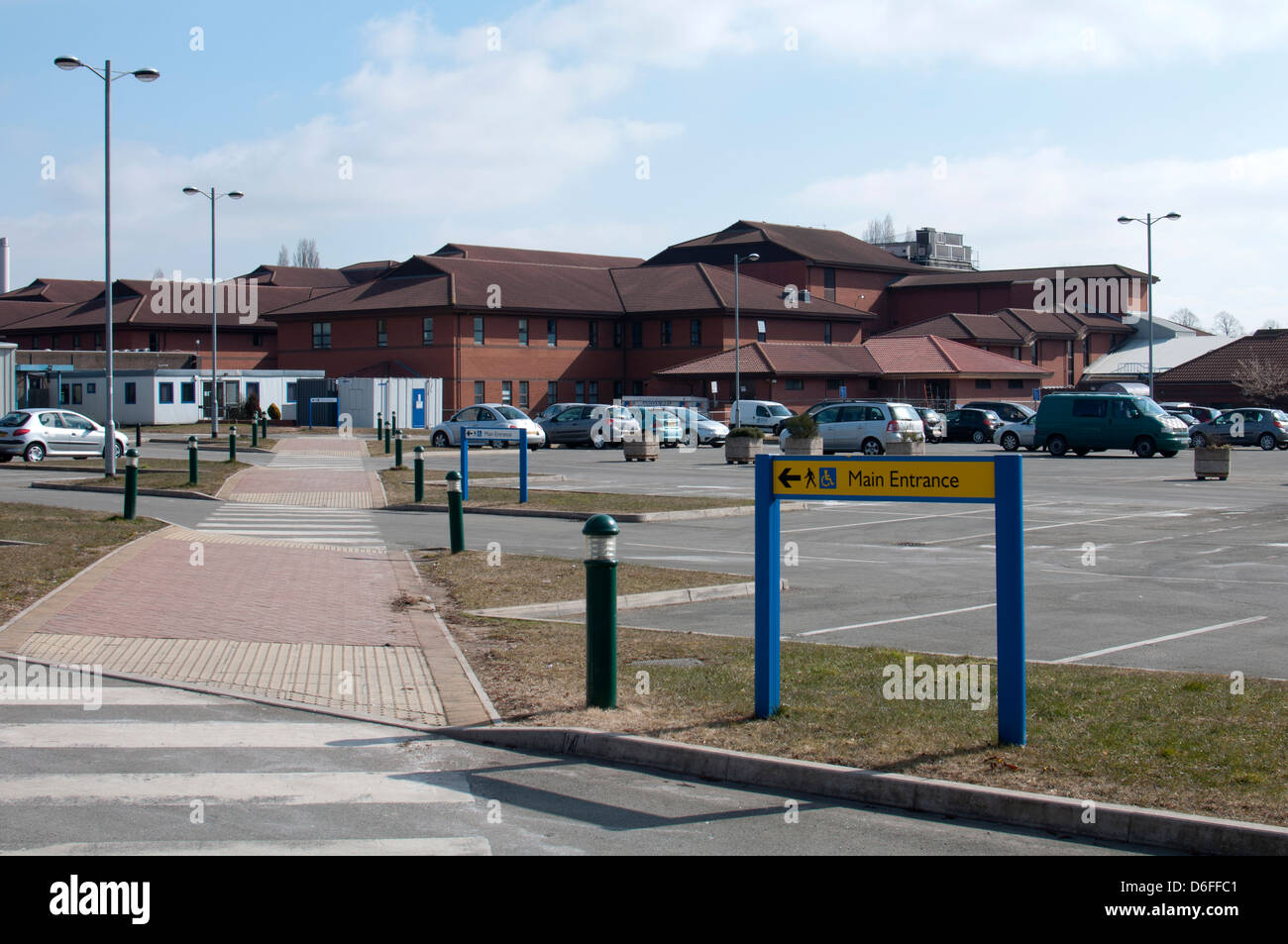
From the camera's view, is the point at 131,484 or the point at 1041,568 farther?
the point at 131,484

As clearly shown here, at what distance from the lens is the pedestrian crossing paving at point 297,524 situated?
58.9 ft

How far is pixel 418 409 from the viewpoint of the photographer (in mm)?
66562

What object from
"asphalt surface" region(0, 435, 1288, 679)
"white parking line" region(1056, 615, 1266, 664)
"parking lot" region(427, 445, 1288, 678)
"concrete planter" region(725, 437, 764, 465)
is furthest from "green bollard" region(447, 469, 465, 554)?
"concrete planter" region(725, 437, 764, 465)

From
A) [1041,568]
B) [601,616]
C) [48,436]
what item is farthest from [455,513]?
[48,436]

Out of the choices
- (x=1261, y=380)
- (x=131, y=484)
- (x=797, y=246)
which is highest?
(x=797, y=246)

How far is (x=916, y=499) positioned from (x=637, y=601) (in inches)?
222

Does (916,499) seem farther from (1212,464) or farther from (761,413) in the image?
(761,413)

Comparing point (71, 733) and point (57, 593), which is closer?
point (71, 733)

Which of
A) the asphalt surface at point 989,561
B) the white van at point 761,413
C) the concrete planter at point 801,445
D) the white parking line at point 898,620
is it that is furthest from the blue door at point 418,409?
the white parking line at point 898,620

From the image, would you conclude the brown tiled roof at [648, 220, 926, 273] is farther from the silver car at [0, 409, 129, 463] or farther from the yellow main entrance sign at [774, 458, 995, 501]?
the yellow main entrance sign at [774, 458, 995, 501]

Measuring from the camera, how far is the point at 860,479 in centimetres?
730
